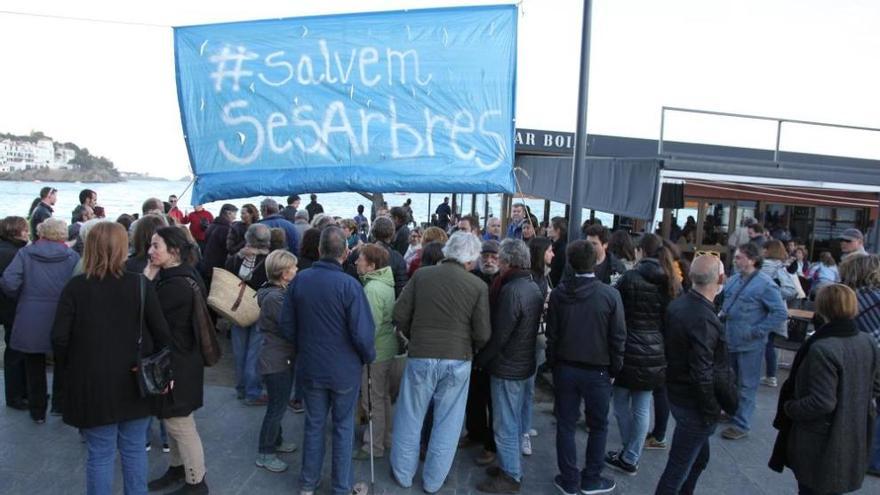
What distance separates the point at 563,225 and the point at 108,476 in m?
5.10

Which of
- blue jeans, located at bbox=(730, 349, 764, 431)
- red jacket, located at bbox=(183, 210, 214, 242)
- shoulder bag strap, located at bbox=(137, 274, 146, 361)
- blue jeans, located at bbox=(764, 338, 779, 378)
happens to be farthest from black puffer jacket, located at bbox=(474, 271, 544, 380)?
red jacket, located at bbox=(183, 210, 214, 242)

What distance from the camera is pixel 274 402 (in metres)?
4.21

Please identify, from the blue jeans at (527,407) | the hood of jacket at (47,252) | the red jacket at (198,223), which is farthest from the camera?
the red jacket at (198,223)

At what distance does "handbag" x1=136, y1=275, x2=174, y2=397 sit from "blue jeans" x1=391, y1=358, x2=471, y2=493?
1539 mm

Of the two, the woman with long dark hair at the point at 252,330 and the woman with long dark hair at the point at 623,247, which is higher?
the woman with long dark hair at the point at 623,247

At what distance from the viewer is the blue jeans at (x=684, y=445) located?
11.4 feet

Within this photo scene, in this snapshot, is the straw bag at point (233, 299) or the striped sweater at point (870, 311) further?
the straw bag at point (233, 299)

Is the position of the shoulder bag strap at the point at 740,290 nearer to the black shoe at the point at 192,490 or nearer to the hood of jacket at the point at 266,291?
the hood of jacket at the point at 266,291

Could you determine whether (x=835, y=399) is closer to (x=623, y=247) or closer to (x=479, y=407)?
(x=623, y=247)

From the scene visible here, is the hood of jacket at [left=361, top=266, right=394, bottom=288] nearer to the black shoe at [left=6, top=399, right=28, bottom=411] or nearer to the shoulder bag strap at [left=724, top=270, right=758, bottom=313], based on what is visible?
the shoulder bag strap at [left=724, top=270, right=758, bottom=313]

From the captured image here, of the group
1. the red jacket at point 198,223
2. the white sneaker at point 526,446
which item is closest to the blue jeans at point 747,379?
the white sneaker at point 526,446

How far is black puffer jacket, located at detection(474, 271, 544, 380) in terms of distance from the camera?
12.9 ft

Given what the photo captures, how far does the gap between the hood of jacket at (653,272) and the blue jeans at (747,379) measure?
1.48 m

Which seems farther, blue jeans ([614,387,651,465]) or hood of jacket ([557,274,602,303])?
blue jeans ([614,387,651,465])
